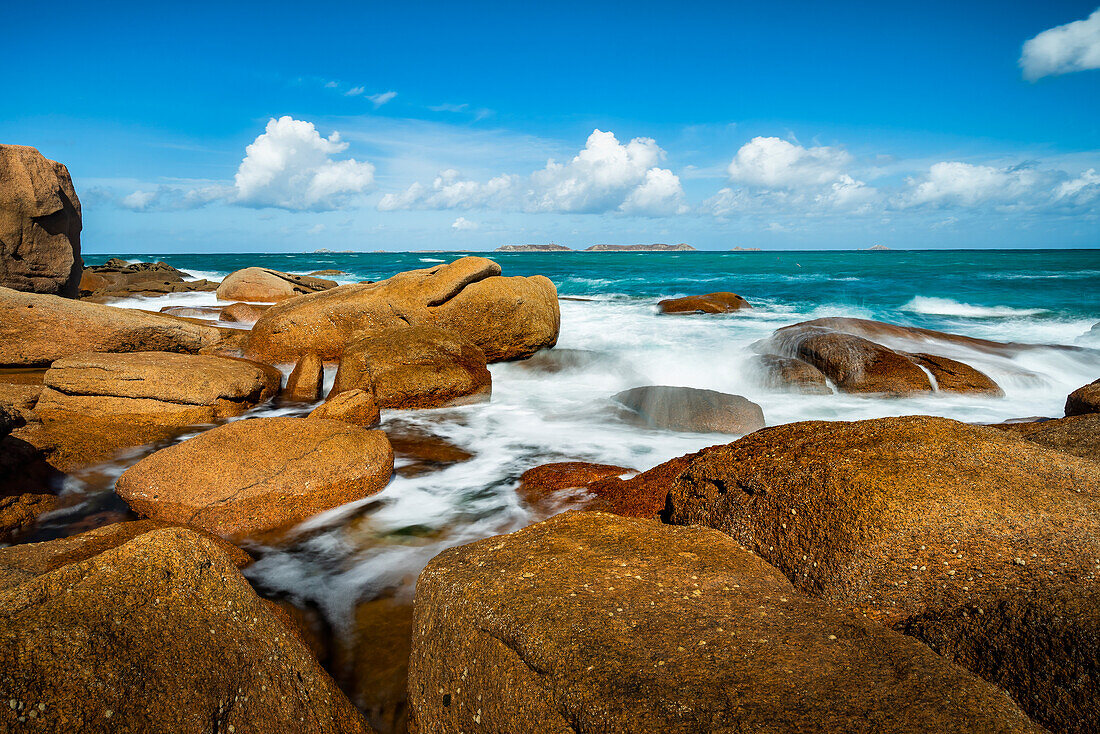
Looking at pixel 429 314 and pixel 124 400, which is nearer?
pixel 124 400

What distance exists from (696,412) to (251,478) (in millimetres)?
5067

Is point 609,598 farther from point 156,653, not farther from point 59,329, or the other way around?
point 59,329

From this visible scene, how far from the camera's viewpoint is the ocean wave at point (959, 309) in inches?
845

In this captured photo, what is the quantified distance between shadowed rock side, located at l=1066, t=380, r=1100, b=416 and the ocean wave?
61.8 ft

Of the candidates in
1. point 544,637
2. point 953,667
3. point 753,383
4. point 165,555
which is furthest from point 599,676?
point 753,383

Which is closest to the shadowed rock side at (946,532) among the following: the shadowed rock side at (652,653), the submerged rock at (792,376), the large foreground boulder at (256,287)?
the shadowed rock side at (652,653)

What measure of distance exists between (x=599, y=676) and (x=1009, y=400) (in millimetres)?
10062

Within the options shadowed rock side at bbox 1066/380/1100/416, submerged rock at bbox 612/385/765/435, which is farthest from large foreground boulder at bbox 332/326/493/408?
shadowed rock side at bbox 1066/380/1100/416

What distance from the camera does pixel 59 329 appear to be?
7.29 meters

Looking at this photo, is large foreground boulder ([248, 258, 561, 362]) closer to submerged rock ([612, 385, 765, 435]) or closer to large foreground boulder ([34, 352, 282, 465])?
large foreground boulder ([34, 352, 282, 465])

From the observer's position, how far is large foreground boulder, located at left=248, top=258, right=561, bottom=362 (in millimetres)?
9625

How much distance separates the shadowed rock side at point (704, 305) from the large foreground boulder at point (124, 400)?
15269 mm

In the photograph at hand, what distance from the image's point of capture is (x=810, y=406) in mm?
8680

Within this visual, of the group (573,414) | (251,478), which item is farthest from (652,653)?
(573,414)
